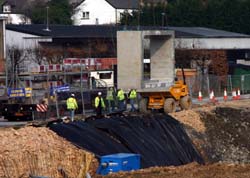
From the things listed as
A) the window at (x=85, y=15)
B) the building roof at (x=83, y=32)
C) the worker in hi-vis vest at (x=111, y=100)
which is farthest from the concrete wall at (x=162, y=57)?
the window at (x=85, y=15)

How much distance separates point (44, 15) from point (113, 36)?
34.7 metres

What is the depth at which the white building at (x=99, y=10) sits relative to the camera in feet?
385

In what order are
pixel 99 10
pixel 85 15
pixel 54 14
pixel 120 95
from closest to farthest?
1. pixel 120 95
2. pixel 54 14
3. pixel 99 10
4. pixel 85 15

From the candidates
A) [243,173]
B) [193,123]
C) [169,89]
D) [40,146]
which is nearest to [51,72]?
[169,89]

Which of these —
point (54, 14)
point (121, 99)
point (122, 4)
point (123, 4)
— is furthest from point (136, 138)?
point (123, 4)

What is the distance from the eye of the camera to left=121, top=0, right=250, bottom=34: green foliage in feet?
321

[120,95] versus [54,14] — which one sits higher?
[54,14]

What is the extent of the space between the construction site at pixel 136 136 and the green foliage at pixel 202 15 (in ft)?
178

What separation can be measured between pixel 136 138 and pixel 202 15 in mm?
76466

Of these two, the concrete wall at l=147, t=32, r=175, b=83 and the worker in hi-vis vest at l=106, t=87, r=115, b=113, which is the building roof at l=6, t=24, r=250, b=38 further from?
the concrete wall at l=147, t=32, r=175, b=83

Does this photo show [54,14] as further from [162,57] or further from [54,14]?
[162,57]

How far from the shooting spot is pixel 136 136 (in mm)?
27703

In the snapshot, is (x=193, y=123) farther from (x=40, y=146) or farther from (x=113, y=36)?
(x=113, y=36)

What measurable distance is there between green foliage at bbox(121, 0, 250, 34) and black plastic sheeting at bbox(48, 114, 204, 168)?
6692 centimetres
